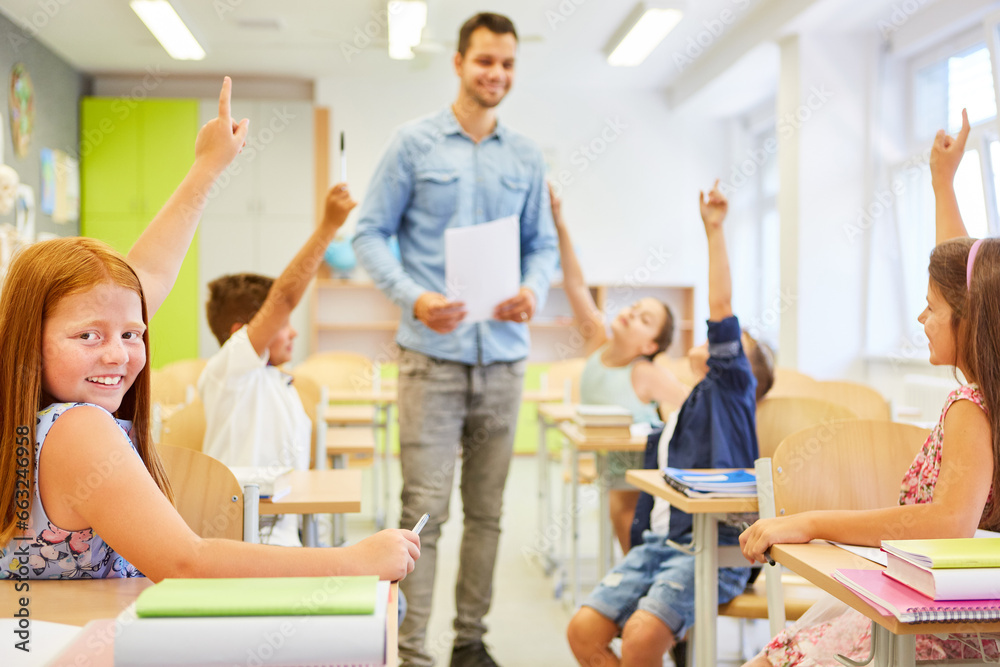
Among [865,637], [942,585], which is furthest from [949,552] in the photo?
[865,637]

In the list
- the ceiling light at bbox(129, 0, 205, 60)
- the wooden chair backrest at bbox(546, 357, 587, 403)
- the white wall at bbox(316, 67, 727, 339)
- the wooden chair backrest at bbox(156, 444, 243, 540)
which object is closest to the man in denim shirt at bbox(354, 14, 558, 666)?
the wooden chair backrest at bbox(156, 444, 243, 540)

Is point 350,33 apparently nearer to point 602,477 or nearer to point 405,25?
point 405,25

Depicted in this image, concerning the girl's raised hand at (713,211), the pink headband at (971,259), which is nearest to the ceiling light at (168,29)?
the girl's raised hand at (713,211)

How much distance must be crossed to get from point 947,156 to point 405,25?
4.42 m

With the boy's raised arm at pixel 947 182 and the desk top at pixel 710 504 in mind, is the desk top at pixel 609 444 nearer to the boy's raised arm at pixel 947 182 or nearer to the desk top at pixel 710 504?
the desk top at pixel 710 504

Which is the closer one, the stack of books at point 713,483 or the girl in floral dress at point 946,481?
the girl in floral dress at point 946,481

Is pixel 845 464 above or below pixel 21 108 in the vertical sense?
below

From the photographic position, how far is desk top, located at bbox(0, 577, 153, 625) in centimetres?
82

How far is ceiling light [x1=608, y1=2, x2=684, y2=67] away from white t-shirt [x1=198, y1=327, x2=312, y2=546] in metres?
4.14

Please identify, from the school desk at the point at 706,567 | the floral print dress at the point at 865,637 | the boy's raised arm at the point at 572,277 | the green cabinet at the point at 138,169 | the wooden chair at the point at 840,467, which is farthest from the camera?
the green cabinet at the point at 138,169

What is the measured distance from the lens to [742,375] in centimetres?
187

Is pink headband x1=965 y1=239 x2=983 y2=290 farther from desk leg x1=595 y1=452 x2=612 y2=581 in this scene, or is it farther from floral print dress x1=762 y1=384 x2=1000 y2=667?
desk leg x1=595 y1=452 x2=612 y2=581

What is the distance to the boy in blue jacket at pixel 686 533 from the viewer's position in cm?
170

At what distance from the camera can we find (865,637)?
1.19m
